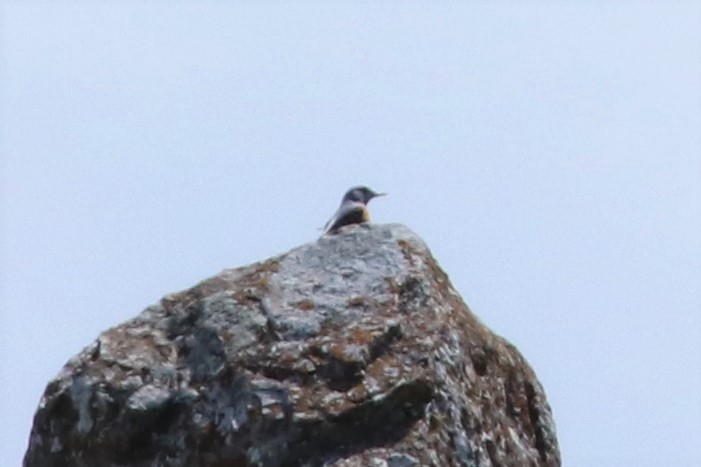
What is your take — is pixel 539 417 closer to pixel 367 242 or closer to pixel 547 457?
pixel 547 457

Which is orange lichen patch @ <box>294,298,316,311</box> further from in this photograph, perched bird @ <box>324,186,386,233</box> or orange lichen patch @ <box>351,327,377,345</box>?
perched bird @ <box>324,186,386,233</box>

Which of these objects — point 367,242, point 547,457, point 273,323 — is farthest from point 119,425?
point 547,457

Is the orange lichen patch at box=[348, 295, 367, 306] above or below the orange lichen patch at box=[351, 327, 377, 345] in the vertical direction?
above

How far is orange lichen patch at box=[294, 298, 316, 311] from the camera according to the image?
1166 cm

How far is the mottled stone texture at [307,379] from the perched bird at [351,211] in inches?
257

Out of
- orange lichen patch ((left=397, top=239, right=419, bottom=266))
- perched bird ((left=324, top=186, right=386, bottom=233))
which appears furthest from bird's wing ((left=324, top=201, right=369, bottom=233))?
orange lichen patch ((left=397, top=239, right=419, bottom=266))

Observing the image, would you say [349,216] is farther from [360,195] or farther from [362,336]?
[362,336]

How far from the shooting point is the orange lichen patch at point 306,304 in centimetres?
1166

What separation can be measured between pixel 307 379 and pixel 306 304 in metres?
0.65

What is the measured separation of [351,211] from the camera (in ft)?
Answer: 65.0

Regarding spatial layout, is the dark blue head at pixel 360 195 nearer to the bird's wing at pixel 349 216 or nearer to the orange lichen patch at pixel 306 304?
the bird's wing at pixel 349 216

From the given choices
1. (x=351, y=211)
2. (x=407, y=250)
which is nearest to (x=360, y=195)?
(x=351, y=211)

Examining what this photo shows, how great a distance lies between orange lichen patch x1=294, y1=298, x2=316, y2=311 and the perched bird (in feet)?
22.3

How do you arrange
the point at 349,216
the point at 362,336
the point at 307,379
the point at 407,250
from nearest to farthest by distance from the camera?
the point at 307,379
the point at 362,336
the point at 407,250
the point at 349,216
